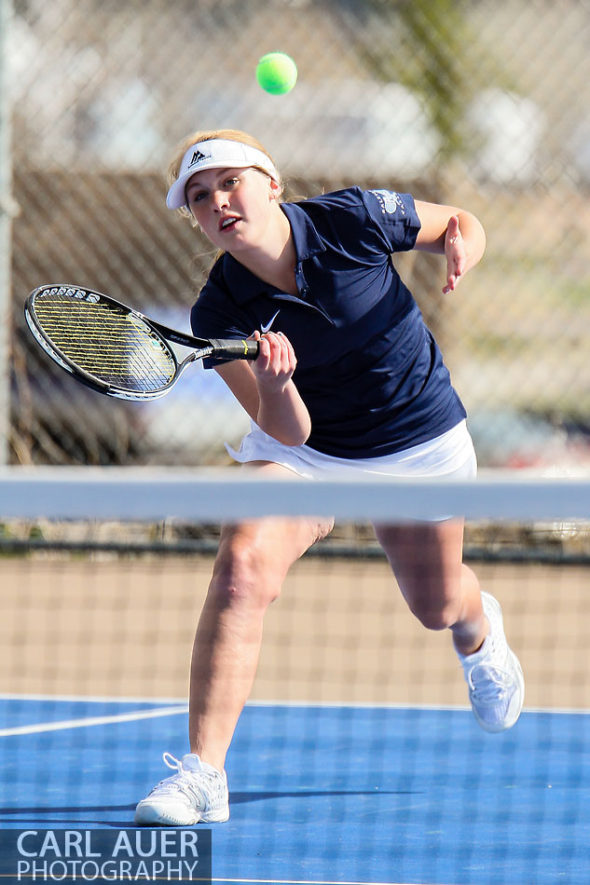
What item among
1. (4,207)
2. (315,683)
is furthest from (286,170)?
(315,683)

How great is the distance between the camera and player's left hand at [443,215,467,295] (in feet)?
9.90

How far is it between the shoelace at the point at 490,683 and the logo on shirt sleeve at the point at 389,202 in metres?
1.13

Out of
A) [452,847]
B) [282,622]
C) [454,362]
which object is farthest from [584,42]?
[452,847]

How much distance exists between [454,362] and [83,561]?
6.76 feet

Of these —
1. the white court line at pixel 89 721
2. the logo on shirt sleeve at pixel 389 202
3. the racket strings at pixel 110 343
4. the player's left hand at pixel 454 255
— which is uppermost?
the logo on shirt sleeve at pixel 389 202

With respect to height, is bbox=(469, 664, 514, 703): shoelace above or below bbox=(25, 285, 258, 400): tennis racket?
below

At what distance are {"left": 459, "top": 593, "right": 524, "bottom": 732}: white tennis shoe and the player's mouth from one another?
1.29 metres

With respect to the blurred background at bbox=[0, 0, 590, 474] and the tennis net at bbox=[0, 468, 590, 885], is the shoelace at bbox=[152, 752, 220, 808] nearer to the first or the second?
the tennis net at bbox=[0, 468, 590, 885]

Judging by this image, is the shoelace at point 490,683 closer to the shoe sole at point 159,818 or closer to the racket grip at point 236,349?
the shoe sole at point 159,818

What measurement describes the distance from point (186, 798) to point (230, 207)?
1.18 meters

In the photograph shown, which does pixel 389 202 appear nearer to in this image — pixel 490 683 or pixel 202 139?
pixel 202 139

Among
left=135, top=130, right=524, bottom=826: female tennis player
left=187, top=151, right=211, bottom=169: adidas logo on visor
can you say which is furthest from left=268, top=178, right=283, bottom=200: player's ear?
left=187, top=151, right=211, bottom=169: adidas logo on visor

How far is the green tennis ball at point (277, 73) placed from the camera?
3.68 meters

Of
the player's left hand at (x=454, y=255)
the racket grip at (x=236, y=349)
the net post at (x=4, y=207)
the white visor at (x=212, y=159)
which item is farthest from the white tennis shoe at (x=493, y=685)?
the net post at (x=4, y=207)
